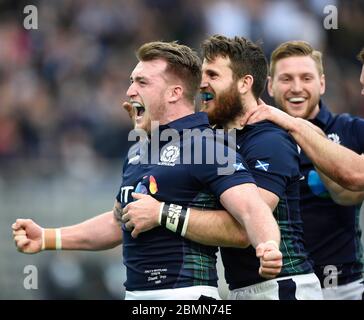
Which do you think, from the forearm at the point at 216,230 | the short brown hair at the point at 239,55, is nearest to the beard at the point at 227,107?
the short brown hair at the point at 239,55

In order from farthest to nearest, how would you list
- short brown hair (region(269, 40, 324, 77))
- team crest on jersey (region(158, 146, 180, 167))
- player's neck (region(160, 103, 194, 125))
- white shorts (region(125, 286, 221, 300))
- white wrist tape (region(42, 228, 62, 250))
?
short brown hair (region(269, 40, 324, 77)) → white wrist tape (region(42, 228, 62, 250)) → player's neck (region(160, 103, 194, 125)) → team crest on jersey (region(158, 146, 180, 167)) → white shorts (region(125, 286, 221, 300))

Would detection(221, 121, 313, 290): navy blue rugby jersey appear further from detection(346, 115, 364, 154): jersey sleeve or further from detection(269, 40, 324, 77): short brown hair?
detection(269, 40, 324, 77): short brown hair

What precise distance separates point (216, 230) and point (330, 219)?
180 cm

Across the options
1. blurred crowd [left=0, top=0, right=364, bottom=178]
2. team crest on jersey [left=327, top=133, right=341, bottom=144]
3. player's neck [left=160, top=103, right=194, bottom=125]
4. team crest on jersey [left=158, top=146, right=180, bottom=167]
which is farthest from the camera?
blurred crowd [left=0, top=0, right=364, bottom=178]

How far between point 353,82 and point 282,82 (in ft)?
22.7

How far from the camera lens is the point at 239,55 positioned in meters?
6.39

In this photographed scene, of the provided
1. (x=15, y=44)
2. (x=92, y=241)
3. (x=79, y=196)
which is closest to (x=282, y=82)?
(x=92, y=241)

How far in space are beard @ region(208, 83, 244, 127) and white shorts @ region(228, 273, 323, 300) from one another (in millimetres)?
1132

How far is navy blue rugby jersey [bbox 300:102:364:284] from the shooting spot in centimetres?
715

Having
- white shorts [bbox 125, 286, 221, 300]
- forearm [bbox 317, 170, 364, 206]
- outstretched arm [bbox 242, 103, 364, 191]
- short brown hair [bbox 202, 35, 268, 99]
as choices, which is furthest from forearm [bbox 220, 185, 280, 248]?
forearm [bbox 317, 170, 364, 206]

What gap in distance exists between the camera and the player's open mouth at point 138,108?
20.3 feet

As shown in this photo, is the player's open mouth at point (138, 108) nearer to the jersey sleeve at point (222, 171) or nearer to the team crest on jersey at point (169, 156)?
the team crest on jersey at point (169, 156)

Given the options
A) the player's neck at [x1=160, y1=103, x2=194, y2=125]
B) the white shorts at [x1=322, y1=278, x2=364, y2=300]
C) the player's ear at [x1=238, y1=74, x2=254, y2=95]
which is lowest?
the white shorts at [x1=322, y1=278, x2=364, y2=300]

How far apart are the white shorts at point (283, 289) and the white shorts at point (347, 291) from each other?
0.97 meters
